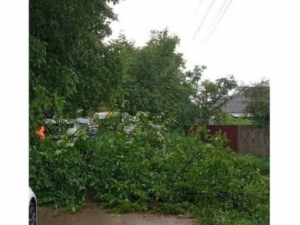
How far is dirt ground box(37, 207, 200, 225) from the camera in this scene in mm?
3033

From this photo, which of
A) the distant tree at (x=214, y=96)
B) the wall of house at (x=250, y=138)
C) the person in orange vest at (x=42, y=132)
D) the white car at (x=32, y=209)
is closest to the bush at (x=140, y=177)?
the person in orange vest at (x=42, y=132)

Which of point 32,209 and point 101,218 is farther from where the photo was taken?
point 101,218

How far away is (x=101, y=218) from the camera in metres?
3.11

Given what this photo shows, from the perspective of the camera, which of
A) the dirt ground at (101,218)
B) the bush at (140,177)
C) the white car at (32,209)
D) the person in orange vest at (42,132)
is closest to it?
the white car at (32,209)

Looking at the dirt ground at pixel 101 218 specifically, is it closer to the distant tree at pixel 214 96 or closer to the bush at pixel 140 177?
the bush at pixel 140 177

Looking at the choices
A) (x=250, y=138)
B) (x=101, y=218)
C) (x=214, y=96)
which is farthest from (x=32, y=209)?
(x=214, y=96)

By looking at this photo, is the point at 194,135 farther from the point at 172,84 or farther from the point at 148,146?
the point at 172,84

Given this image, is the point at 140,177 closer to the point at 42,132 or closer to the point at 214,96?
the point at 42,132

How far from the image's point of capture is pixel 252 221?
3117mm

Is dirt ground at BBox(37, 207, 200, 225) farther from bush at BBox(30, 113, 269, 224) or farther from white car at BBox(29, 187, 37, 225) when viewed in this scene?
white car at BBox(29, 187, 37, 225)

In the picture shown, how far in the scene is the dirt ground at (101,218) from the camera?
9.95 feet

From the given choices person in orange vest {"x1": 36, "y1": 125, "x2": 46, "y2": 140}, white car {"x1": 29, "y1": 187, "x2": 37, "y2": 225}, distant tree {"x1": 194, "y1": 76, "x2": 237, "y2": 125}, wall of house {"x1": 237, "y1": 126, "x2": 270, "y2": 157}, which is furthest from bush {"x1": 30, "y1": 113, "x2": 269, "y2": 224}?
distant tree {"x1": 194, "y1": 76, "x2": 237, "y2": 125}
